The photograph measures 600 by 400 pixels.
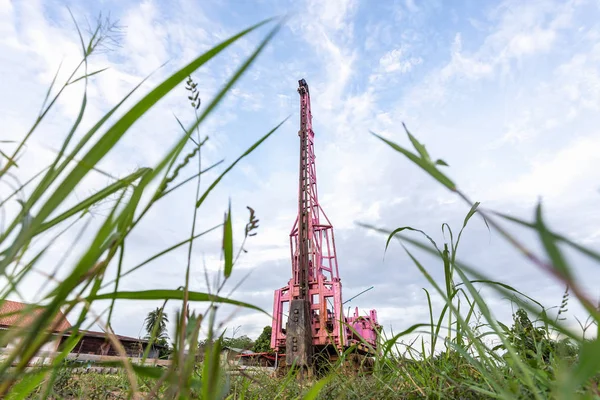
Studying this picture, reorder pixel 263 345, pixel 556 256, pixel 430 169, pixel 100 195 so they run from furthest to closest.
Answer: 1. pixel 263 345
2. pixel 100 195
3. pixel 430 169
4. pixel 556 256

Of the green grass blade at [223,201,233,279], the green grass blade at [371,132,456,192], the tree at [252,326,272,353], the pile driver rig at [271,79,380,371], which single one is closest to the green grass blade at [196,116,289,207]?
the green grass blade at [223,201,233,279]

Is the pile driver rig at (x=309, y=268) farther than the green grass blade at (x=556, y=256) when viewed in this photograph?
Yes

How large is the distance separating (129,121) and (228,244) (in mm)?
204

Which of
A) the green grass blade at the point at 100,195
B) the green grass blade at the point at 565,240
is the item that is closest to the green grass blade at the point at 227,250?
the green grass blade at the point at 100,195

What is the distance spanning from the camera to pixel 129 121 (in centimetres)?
51

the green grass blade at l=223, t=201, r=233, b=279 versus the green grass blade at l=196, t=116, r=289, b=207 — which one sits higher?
the green grass blade at l=196, t=116, r=289, b=207

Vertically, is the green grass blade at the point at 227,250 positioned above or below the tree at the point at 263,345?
below

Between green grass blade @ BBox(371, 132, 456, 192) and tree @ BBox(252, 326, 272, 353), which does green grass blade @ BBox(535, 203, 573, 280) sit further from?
tree @ BBox(252, 326, 272, 353)

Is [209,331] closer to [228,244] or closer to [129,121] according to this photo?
[228,244]

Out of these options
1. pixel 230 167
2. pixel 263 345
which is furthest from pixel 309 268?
pixel 230 167

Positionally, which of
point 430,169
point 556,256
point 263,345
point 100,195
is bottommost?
point 556,256

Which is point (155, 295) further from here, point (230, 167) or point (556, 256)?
point (556, 256)

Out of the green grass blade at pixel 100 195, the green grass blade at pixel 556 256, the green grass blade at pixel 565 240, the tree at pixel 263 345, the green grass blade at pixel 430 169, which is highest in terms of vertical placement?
the tree at pixel 263 345

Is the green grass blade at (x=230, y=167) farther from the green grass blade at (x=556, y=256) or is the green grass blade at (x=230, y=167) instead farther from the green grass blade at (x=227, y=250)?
the green grass blade at (x=556, y=256)
